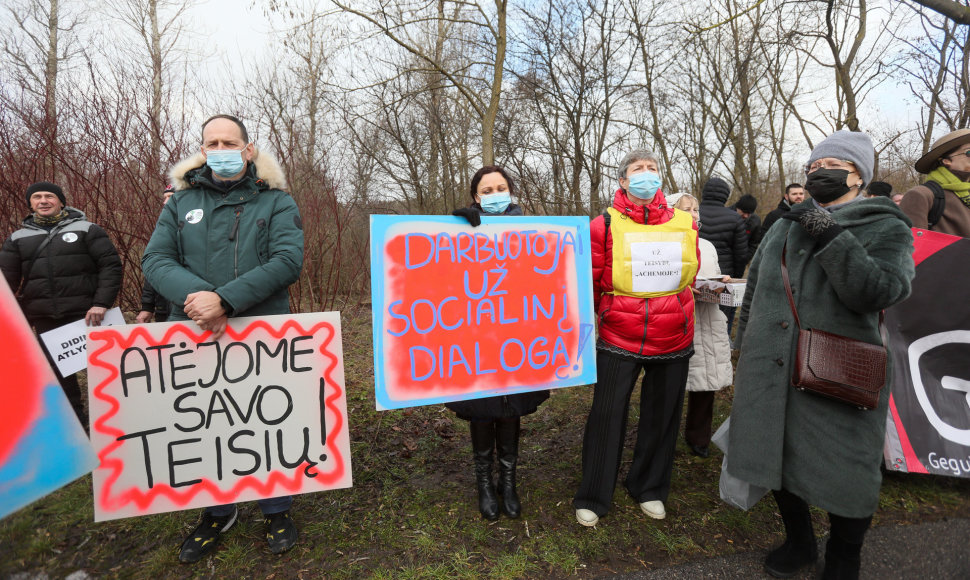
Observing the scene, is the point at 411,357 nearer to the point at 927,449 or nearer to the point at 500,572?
the point at 500,572

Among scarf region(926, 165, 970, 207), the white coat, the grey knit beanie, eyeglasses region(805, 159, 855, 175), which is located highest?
the grey knit beanie

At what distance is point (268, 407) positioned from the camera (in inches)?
89.7

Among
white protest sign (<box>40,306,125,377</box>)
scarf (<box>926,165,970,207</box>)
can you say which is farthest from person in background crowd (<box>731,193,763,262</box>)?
white protest sign (<box>40,306,125,377</box>)

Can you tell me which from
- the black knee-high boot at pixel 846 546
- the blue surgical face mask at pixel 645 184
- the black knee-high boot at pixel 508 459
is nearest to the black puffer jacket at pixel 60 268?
the black knee-high boot at pixel 508 459

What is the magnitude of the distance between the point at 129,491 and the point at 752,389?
294cm

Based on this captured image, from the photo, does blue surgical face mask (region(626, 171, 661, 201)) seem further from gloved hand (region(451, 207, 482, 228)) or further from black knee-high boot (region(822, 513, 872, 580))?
black knee-high boot (region(822, 513, 872, 580))

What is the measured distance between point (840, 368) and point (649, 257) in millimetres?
990

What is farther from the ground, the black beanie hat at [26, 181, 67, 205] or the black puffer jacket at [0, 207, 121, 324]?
the black beanie hat at [26, 181, 67, 205]

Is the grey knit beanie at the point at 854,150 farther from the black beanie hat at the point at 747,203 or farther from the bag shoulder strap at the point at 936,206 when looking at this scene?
the black beanie hat at the point at 747,203

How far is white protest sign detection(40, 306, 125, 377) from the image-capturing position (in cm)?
366

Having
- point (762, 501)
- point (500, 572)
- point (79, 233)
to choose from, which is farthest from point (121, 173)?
point (762, 501)

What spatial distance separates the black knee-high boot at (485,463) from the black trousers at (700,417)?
1749 millimetres

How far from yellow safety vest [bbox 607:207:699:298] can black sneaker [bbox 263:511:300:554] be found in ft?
7.28

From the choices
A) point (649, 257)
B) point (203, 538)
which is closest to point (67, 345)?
point (203, 538)
